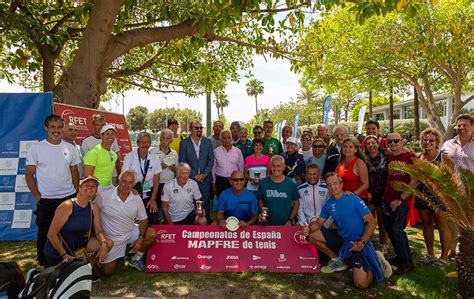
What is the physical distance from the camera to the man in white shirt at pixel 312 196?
5391 mm

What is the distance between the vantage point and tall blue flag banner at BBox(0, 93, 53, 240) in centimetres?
608

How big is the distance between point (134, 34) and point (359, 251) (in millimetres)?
5515

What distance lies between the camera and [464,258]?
13.1 ft

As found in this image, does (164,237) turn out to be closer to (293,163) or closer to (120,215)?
(120,215)

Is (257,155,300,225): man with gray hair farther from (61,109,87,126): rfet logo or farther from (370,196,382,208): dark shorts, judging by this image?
(61,109,87,126): rfet logo

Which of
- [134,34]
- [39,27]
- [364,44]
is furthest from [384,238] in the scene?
[364,44]

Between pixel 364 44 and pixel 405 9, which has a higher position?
pixel 364 44

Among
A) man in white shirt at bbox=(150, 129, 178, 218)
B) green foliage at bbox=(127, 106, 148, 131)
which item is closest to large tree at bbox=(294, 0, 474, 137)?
man in white shirt at bbox=(150, 129, 178, 218)

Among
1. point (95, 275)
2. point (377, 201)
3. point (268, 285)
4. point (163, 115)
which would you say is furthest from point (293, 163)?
point (163, 115)

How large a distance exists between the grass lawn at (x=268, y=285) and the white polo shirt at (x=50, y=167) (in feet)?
4.08

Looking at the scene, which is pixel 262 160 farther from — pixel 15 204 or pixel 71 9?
pixel 71 9

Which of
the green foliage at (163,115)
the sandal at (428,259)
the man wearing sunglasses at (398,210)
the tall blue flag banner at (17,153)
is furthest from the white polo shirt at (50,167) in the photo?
the green foliage at (163,115)

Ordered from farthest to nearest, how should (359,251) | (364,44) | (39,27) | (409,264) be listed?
(364,44) → (39,27) → (409,264) → (359,251)

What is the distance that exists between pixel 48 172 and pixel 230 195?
2.52m
